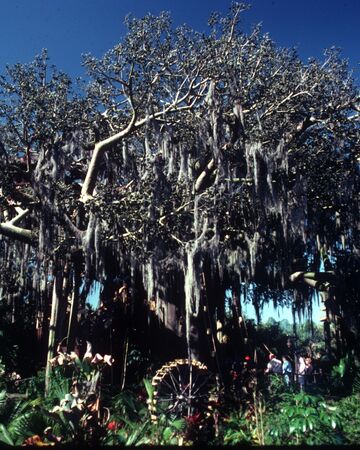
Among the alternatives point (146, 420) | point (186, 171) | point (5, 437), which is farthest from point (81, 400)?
point (186, 171)

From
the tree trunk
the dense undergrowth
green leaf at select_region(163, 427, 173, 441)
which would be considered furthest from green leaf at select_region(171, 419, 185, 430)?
the tree trunk

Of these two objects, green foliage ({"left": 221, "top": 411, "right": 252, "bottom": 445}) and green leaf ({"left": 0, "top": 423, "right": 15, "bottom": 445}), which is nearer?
green leaf ({"left": 0, "top": 423, "right": 15, "bottom": 445})

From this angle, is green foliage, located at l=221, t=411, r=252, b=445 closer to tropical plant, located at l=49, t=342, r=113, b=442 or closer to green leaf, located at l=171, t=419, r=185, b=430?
green leaf, located at l=171, t=419, r=185, b=430

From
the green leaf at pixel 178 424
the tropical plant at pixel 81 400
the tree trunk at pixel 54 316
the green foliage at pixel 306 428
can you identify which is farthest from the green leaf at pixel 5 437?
the tree trunk at pixel 54 316

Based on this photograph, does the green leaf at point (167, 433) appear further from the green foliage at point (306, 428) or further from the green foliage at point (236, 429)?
the green foliage at point (306, 428)

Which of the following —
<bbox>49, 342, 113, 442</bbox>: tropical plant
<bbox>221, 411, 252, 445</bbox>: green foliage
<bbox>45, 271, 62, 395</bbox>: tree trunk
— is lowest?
<bbox>221, 411, 252, 445</bbox>: green foliage

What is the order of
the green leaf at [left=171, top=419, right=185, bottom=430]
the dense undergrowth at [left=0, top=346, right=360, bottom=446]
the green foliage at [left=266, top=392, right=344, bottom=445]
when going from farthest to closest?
the green leaf at [left=171, top=419, right=185, bottom=430]
the dense undergrowth at [left=0, top=346, right=360, bottom=446]
the green foliage at [left=266, top=392, right=344, bottom=445]

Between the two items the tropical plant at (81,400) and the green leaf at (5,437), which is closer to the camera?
the green leaf at (5,437)

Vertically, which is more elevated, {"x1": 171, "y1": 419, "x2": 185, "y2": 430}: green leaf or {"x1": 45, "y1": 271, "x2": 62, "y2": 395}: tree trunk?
{"x1": 45, "y1": 271, "x2": 62, "y2": 395}: tree trunk

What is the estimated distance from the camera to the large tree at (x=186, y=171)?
9.79m

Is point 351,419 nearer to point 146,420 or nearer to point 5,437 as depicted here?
point 146,420

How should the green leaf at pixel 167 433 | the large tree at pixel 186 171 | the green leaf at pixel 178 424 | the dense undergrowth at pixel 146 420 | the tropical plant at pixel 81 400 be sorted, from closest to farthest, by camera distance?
1. the dense undergrowth at pixel 146 420
2. the tropical plant at pixel 81 400
3. the green leaf at pixel 167 433
4. the green leaf at pixel 178 424
5. the large tree at pixel 186 171

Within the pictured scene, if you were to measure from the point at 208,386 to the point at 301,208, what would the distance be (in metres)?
4.79

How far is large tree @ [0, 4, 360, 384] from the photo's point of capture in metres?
9.79
